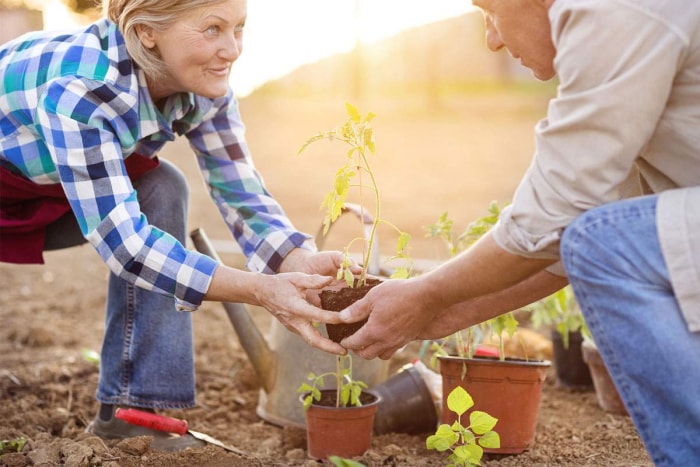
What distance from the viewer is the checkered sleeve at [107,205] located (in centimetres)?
221

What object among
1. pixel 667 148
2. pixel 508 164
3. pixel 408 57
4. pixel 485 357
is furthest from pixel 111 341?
pixel 408 57

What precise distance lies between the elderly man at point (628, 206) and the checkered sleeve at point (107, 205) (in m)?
0.85

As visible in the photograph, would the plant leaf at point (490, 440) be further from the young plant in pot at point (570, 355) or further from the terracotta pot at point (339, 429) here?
the young plant in pot at point (570, 355)

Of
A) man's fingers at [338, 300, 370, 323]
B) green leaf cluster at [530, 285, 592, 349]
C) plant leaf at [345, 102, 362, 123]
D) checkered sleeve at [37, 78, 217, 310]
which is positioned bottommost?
green leaf cluster at [530, 285, 592, 349]

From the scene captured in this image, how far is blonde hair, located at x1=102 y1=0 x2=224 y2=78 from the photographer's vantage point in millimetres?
2363

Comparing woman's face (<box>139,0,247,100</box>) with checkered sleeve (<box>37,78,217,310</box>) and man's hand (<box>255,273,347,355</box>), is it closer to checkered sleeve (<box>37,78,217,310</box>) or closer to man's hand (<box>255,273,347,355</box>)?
checkered sleeve (<box>37,78,217,310</box>)

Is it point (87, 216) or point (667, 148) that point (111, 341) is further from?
point (667, 148)

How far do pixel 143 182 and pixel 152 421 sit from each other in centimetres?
77

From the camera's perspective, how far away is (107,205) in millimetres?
2217

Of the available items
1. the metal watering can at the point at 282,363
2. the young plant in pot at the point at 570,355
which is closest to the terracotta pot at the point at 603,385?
the young plant in pot at the point at 570,355

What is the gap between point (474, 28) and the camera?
30.7 m

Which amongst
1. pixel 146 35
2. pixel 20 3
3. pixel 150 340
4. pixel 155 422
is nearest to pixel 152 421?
pixel 155 422

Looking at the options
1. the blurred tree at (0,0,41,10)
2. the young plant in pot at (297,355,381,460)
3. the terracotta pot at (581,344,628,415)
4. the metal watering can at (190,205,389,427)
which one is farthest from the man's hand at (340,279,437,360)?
the blurred tree at (0,0,41,10)

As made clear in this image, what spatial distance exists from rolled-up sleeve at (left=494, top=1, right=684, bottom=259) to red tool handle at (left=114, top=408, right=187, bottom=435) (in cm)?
130
